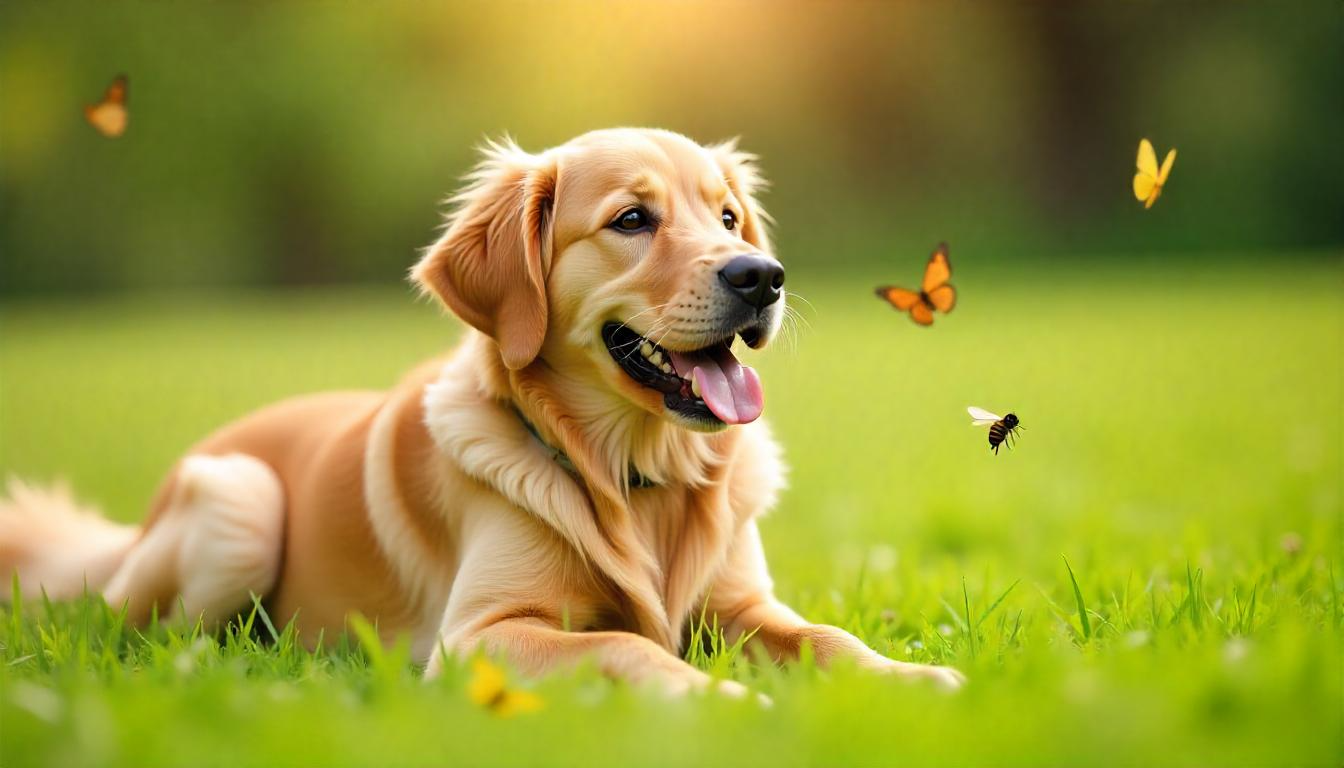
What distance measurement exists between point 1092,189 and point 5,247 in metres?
22.3

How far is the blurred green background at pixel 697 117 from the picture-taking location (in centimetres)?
2214

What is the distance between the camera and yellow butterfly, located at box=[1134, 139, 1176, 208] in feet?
9.61

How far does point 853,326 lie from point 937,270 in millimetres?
12284

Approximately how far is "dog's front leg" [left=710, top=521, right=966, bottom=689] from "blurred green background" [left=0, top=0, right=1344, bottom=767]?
0.11 meters

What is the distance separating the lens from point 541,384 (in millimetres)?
3418

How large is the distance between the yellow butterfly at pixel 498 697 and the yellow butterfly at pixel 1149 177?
1.86 m

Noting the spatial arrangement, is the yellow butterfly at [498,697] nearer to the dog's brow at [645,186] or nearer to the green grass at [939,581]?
the green grass at [939,581]

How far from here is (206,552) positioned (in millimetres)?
3777

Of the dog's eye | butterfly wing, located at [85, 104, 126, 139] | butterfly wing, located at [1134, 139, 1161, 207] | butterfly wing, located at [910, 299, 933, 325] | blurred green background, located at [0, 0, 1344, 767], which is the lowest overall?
blurred green background, located at [0, 0, 1344, 767]

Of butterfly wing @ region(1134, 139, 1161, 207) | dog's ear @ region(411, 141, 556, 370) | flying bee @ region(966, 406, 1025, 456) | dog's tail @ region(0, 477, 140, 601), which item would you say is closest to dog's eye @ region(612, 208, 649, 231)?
dog's ear @ region(411, 141, 556, 370)

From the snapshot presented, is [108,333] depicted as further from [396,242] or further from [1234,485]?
[1234,485]

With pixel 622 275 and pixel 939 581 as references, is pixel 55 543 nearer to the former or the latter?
pixel 622 275

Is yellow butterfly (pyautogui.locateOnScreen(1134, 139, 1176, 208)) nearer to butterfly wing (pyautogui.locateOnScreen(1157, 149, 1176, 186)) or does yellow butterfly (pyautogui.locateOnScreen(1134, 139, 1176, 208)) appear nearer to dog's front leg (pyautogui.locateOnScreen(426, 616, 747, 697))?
butterfly wing (pyautogui.locateOnScreen(1157, 149, 1176, 186))

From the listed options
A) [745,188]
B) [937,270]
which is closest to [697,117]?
[745,188]
